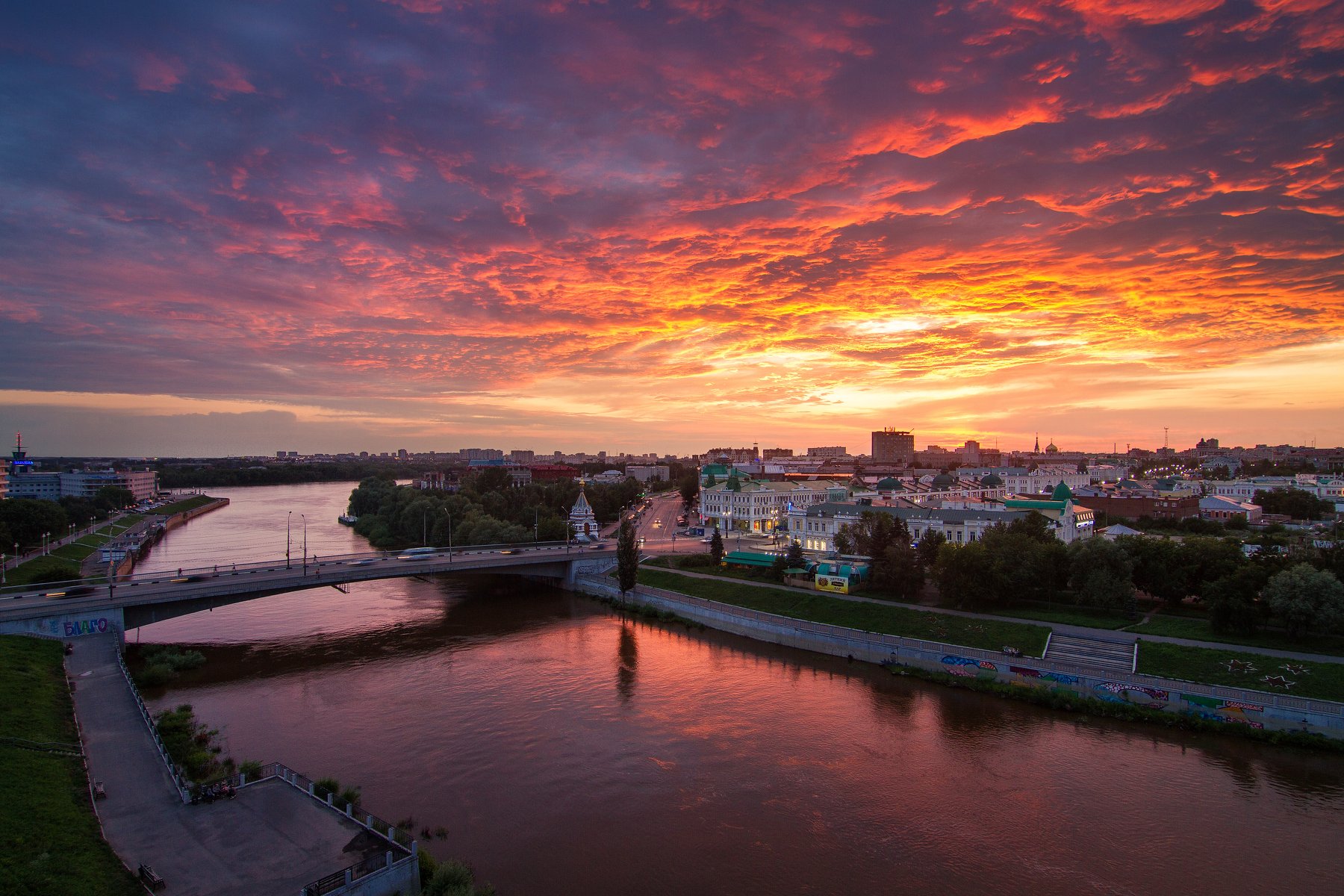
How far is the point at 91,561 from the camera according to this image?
172 ft

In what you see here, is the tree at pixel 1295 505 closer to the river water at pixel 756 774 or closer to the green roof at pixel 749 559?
the green roof at pixel 749 559

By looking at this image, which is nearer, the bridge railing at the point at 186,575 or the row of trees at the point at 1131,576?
the row of trees at the point at 1131,576

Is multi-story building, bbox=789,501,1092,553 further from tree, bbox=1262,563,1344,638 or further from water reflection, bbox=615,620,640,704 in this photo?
water reflection, bbox=615,620,640,704

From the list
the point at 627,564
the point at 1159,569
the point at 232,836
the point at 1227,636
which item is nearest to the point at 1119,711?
the point at 1227,636

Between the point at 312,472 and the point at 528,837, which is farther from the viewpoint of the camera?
the point at 312,472

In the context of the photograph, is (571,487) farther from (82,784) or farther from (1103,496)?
(82,784)

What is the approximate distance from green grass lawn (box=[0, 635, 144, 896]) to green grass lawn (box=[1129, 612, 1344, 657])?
103 ft

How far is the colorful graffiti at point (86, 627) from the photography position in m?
26.9

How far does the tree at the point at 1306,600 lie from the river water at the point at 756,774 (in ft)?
20.5

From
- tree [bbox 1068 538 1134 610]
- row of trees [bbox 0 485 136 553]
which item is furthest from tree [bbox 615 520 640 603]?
row of trees [bbox 0 485 136 553]

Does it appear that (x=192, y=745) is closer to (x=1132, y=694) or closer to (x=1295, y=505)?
(x=1132, y=694)

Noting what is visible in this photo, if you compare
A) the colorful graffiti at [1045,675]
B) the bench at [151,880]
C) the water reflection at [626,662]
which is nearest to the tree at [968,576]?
the colorful graffiti at [1045,675]

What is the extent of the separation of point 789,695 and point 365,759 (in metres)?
14.1

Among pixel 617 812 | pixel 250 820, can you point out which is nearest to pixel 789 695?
pixel 617 812
